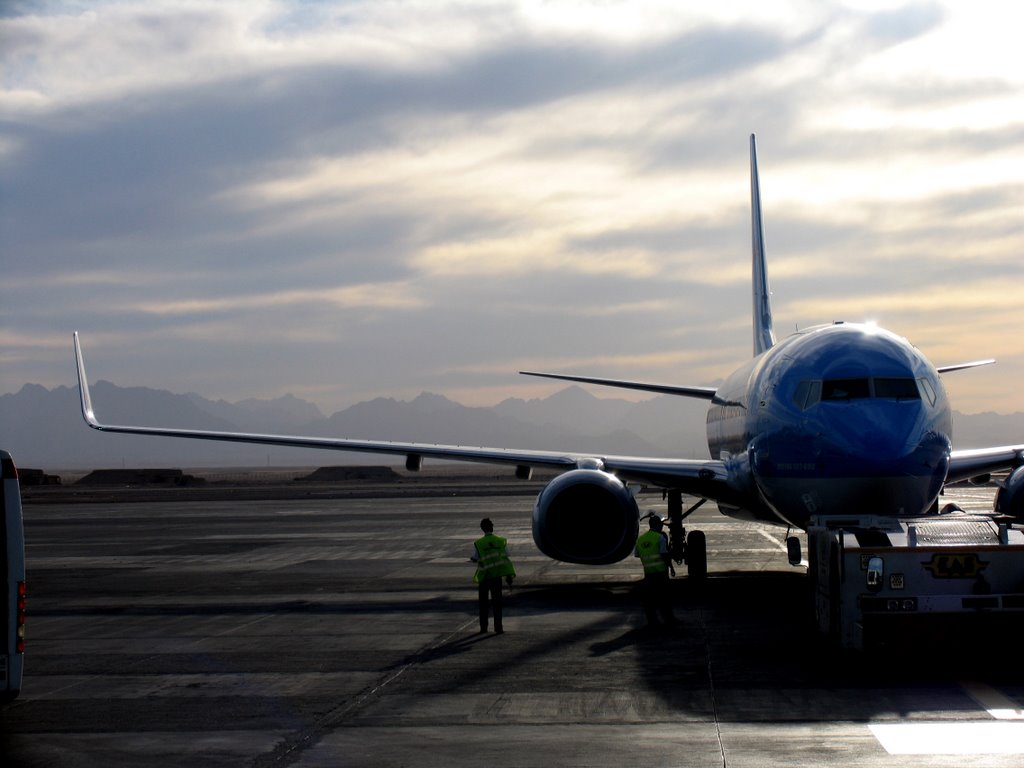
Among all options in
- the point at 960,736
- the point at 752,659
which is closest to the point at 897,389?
the point at 752,659

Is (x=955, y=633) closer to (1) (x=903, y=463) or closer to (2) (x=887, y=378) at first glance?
(1) (x=903, y=463)

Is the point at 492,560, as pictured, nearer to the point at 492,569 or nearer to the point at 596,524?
the point at 492,569

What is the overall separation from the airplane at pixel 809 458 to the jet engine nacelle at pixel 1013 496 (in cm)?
2

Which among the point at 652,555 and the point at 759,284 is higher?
the point at 759,284

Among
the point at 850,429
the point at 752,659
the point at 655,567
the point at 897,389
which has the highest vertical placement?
the point at 897,389

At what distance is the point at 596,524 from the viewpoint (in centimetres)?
2159

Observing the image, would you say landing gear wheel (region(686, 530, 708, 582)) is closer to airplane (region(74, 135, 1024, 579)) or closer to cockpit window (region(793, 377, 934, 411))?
airplane (region(74, 135, 1024, 579))

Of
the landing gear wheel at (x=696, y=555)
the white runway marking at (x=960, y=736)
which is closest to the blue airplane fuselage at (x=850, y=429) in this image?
the landing gear wheel at (x=696, y=555)

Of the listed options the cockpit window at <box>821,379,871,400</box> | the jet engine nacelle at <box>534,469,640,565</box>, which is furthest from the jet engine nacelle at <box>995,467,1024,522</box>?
the jet engine nacelle at <box>534,469,640,565</box>

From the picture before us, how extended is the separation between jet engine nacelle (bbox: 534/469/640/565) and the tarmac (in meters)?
0.80

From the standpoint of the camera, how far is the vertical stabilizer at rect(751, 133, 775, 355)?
31045mm

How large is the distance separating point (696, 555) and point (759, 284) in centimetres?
1108

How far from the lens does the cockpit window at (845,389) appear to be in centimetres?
1781

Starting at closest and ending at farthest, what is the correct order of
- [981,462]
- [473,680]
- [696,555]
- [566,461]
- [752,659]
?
[473,680] < [752,659] < [981,462] < [696,555] < [566,461]
